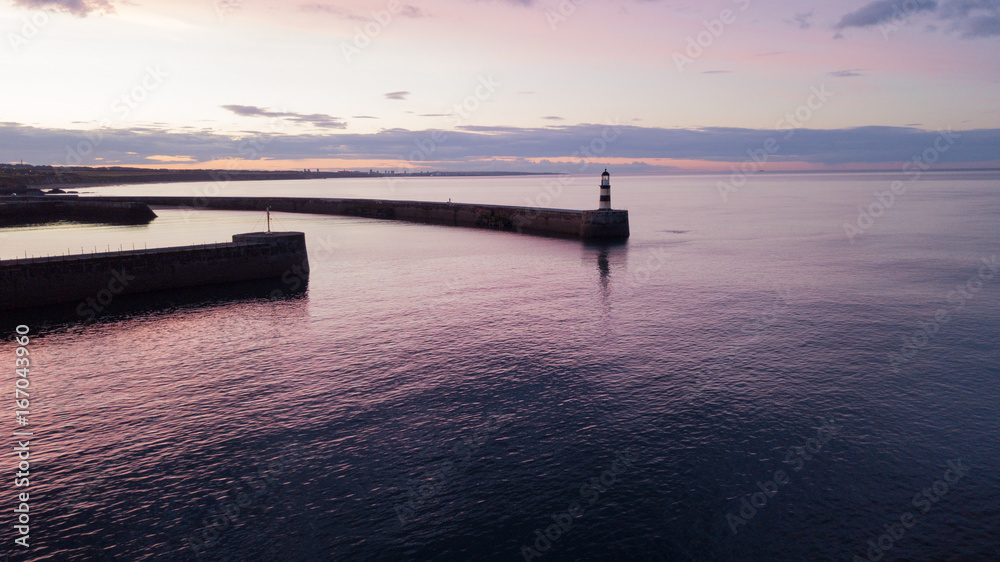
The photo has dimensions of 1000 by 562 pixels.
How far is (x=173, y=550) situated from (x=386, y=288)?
93.1 ft

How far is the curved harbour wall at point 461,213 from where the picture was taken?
67875mm

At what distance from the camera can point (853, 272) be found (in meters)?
44.4

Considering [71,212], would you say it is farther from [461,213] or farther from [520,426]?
[520,426]

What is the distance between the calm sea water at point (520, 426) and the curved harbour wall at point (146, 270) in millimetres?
1875

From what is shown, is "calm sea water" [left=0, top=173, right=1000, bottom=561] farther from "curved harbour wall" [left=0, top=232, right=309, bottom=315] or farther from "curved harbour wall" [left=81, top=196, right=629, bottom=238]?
"curved harbour wall" [left=81, top=196, right=629, bottom=238]

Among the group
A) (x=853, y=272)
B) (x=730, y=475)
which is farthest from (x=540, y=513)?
(x=853, y=272)

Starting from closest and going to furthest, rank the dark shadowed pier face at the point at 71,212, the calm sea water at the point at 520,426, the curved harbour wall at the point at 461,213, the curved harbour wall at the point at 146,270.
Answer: the calm sea water at the point at 520,426 → the curved harbour wall at the point at 146,270 → the curved harbour wall at the point at 461,213 → the dark shadowed pier face at the point at 71,212

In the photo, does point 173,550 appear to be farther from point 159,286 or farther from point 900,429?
point 159,286

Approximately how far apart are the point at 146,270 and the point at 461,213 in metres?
55.4

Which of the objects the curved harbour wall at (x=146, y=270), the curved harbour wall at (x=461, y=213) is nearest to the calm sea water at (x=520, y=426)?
the curved harbour wall at (x=146, y=270)

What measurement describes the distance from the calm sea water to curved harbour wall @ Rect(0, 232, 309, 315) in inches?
73.8

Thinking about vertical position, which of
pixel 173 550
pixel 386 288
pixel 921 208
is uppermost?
pixel 921 208

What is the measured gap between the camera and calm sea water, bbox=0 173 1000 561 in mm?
12758

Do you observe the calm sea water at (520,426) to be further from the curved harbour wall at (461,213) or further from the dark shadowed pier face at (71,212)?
the dark shadowed pier face at (71,212)
